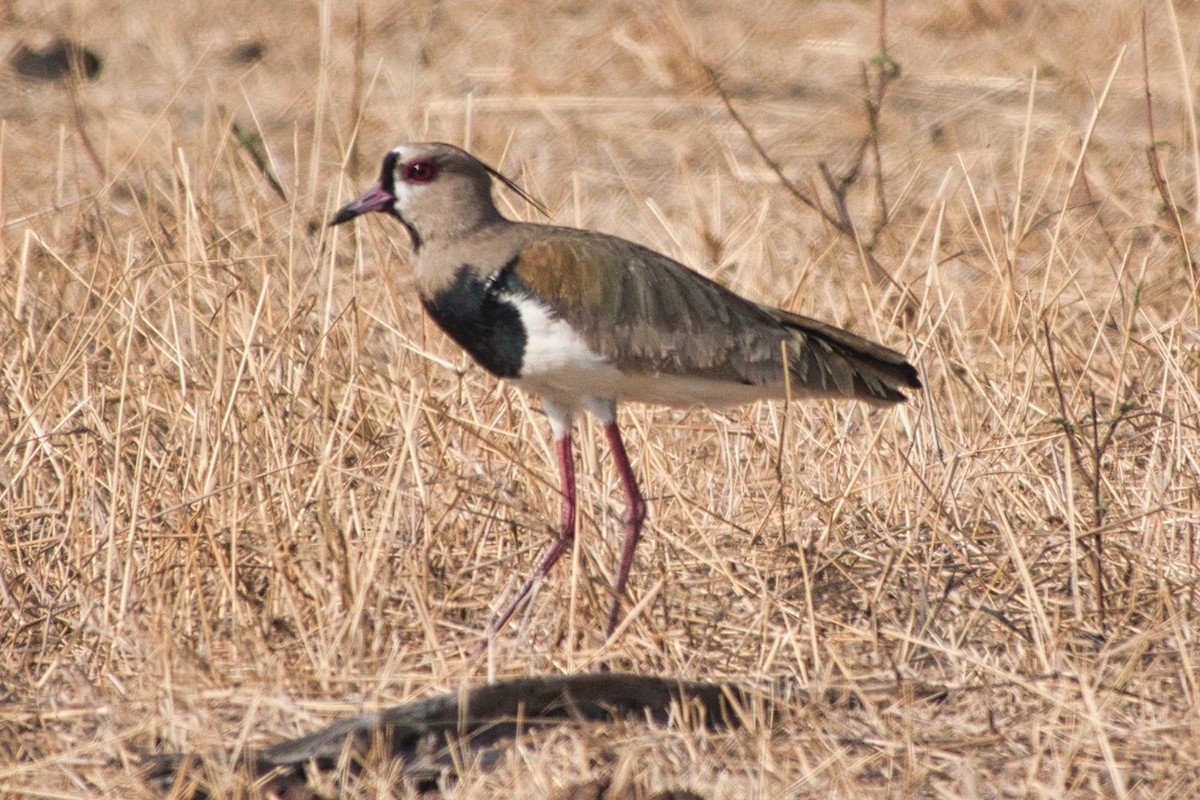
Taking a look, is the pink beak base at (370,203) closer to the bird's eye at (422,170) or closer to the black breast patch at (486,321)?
the bird's eye at (422,170)

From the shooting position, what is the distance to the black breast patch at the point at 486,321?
4242 millimetres

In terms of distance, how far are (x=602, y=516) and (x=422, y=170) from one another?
106cm

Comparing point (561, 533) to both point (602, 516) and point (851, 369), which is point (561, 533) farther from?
point (851, 369)

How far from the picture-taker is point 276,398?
4547mm

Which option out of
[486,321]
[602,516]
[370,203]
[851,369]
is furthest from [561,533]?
[370,203]

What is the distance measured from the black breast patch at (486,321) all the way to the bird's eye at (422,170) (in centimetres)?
30

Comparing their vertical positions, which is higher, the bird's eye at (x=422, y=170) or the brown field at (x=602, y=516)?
the bird's eye at (x=422, y=170)

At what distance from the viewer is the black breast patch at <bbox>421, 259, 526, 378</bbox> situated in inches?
167

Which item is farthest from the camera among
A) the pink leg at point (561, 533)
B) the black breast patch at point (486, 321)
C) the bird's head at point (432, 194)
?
the bird's head at point (432, 194)

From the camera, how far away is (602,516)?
476 cm

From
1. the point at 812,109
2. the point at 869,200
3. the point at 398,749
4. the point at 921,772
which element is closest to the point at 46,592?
the point at 398,749

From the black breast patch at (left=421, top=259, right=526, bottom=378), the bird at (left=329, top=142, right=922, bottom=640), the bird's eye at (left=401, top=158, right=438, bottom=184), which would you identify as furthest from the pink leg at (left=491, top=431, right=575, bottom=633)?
the bird's eye at (left=401, top=158, right=438, bottom=184)

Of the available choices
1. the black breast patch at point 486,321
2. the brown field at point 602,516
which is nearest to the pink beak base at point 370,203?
the black breast patch at point 486,321

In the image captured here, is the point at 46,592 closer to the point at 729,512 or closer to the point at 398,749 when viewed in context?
the point at 398,749
